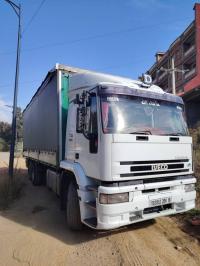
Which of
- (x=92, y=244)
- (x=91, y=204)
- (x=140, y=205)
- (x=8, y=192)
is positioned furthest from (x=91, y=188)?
(x=8, y=192)

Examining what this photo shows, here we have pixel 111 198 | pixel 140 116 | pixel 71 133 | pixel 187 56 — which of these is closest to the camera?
pixel 111 198

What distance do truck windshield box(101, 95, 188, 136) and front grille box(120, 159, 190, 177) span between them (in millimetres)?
546

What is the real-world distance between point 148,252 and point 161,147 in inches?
71.5

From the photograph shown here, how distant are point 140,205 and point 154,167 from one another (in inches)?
28.8

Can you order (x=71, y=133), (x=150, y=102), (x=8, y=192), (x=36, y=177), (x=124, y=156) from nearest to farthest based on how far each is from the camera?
1. (x=124, y=156)
2. (x=150, y=102)
3. (x=71, y=133)
4. (x=8, y=192)
5. (x=36, y=177)

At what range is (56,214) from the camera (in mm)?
6801

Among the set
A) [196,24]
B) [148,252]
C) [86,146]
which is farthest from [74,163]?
[196,24]

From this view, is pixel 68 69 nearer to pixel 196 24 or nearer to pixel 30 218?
pixel 30 218

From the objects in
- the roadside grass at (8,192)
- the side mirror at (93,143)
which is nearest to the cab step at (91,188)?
the side mirror at (93,143)

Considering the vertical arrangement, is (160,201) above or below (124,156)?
below

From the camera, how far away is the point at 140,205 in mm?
4543

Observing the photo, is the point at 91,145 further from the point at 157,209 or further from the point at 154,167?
the point at 157,209

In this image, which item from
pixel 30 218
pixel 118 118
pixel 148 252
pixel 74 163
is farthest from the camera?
pixel 30 218

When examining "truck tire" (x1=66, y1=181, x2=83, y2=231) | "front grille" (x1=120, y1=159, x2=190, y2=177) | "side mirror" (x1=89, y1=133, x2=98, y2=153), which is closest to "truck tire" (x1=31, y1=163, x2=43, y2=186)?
"truck tire" (x1=66, y1=181, x2=83, y2=231)
